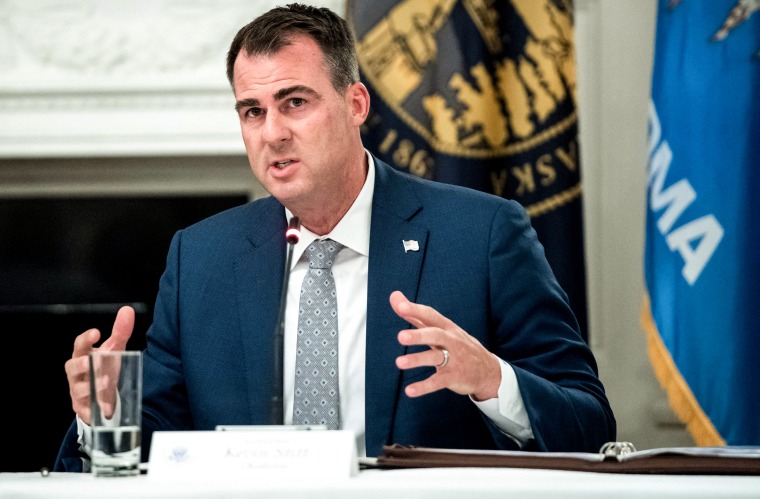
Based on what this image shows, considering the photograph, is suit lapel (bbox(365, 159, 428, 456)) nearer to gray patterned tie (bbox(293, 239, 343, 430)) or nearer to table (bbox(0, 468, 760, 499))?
gray patterned tie (bbox(293, 239, 343, 430))

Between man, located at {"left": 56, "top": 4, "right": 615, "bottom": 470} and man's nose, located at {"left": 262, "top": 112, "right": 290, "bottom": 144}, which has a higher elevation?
man's nose, located at {"left": 262, "top": 112, "right": 290, "bottom": 144}

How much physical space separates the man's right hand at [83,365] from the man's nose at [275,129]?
0.45m

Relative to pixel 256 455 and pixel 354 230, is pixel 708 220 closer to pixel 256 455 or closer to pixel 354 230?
pixel 354 230

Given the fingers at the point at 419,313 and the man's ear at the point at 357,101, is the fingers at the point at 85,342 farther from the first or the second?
the man's ear at the point at 357,101

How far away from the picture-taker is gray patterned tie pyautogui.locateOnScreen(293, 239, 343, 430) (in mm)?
1768

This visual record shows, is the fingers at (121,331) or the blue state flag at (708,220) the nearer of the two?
the fingers at (121,331)

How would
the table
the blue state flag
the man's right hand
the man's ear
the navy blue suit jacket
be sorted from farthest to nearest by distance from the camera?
the blue state flag
the man's ear
the navy blue suit jacket
the man's right hand
the table

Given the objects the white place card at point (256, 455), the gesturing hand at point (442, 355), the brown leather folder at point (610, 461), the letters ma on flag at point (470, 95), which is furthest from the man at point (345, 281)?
the letters ma on flag at point (470, 95)

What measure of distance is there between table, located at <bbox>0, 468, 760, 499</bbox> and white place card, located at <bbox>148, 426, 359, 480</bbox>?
0.09 ft

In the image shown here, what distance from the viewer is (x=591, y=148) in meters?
3.56

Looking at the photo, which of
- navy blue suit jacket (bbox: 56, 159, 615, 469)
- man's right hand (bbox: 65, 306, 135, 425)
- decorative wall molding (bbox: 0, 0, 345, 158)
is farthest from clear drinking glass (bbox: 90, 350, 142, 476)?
decorative wall molding (bbox: 0, 0, 345, 158)

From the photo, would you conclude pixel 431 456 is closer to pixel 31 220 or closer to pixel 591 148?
pixel 591 148

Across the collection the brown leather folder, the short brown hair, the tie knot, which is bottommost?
the brown leather folder

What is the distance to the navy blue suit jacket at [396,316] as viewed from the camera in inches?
69.2
